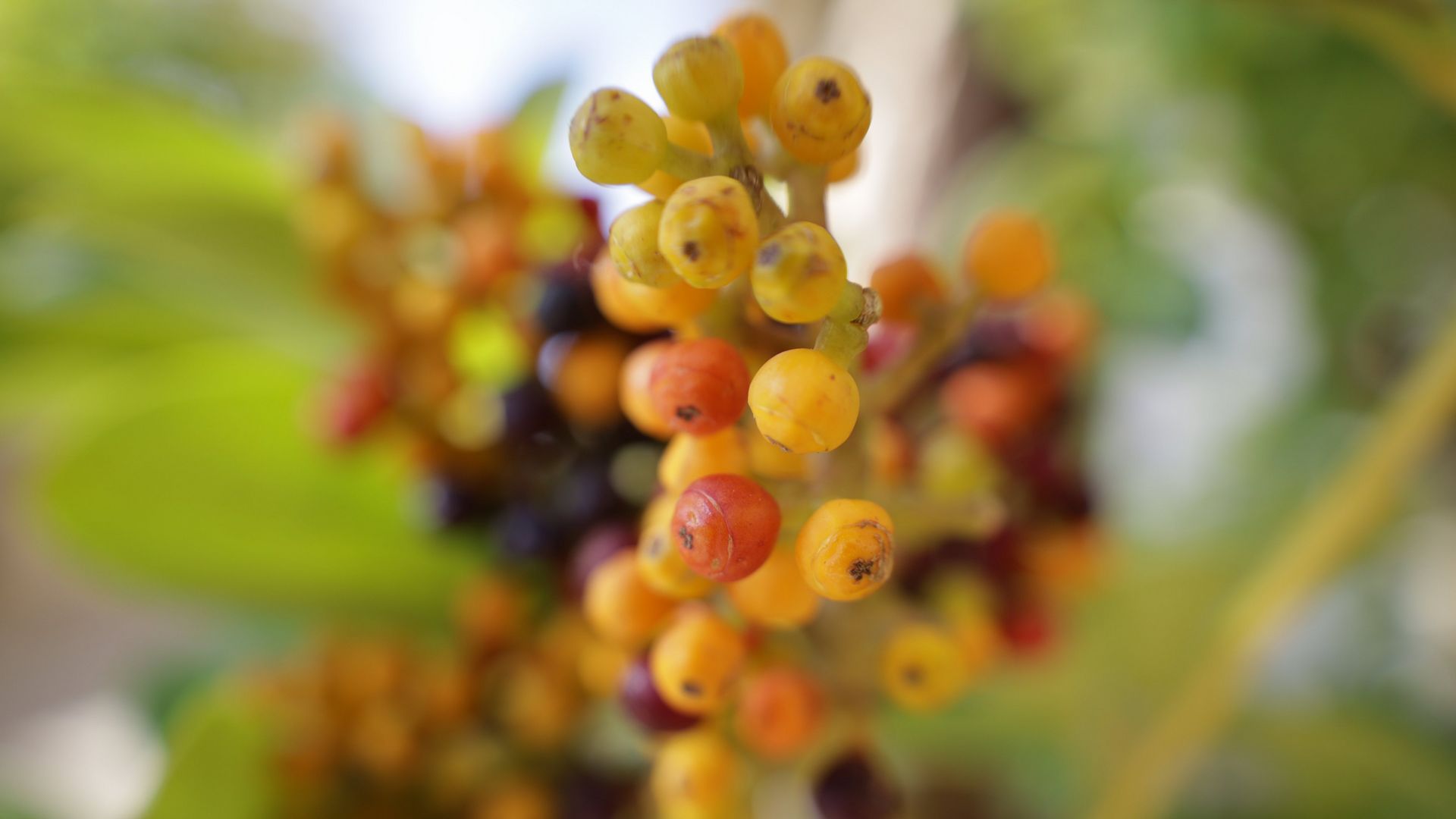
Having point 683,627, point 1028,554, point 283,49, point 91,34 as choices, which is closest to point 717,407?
point 683,627

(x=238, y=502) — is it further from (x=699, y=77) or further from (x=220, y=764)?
(x=699, y=77)

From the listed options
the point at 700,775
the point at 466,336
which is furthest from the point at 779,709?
the point at 466,336

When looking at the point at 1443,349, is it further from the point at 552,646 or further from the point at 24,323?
the point at 24,323

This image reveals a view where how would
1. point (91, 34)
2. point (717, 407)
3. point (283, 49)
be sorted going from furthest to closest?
point (283, 49)
point (91, 34)
point (717, 407)

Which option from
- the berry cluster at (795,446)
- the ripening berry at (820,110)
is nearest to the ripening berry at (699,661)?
the berry cluster at (795,446)

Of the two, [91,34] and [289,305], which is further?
[91,34]

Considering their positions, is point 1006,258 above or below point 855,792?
above

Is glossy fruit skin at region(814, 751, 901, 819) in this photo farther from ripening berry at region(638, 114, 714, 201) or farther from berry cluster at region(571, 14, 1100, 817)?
ripening berry at region(638, 114, 714, 201)
